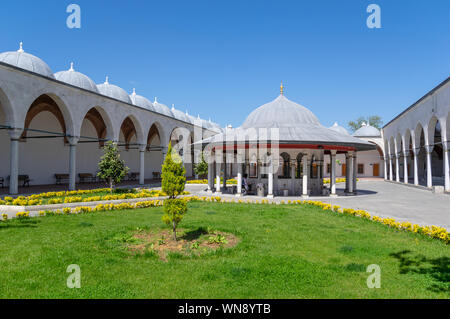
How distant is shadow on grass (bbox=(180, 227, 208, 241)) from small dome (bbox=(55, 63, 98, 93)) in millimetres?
20222

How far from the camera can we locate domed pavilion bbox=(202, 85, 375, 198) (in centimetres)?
1677

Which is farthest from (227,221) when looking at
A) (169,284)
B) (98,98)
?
(98,98)

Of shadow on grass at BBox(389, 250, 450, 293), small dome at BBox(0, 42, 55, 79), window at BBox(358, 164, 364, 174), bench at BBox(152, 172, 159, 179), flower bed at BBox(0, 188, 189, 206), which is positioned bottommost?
shadow on grass at BBox(389, 250, 450, 293)

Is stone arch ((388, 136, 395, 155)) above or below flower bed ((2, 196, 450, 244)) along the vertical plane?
above

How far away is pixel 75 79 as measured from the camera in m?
24.4

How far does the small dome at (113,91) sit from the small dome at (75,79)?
3.42m

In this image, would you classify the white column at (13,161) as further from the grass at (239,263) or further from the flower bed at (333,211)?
the grass at (239,263)

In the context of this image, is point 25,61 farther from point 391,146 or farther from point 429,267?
point 391,146

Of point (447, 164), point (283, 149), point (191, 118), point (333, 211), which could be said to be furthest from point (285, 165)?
point (191, 118)

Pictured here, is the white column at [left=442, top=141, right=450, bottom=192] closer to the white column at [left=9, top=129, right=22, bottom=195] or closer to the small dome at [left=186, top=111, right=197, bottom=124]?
the white column at [left=9, top=129, right=22, bottom=195]

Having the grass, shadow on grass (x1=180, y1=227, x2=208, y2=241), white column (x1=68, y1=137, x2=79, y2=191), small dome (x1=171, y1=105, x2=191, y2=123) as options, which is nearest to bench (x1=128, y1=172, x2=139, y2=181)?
small dome (x1=171, y1=105, x2=191, y2=123)

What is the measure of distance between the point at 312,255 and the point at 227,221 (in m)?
4.12

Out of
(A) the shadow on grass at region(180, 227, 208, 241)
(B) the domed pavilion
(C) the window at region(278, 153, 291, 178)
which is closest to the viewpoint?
(A) the shadow on grass at region(180, 227, 208, 241)

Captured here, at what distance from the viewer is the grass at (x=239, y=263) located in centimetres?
455
